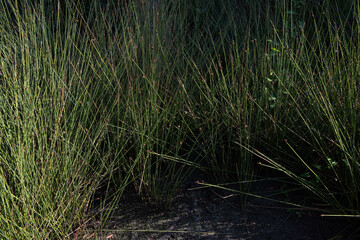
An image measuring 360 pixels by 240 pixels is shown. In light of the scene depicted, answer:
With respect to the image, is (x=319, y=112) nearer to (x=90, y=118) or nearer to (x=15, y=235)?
(x=90, y=118)

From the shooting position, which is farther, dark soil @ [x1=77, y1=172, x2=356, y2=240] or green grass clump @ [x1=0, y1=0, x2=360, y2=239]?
dark soil @ [x1=77, y1=172, x2=356, y2=240]

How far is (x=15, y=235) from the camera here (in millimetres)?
1672

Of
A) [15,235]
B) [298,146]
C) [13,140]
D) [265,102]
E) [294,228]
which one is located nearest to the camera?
[15,235]

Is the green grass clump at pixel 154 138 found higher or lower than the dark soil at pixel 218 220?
higher

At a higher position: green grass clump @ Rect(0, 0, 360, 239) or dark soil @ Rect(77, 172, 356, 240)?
green grass clump @ Rect(0, 0, 360, 239)

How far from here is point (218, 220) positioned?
2.05 metres

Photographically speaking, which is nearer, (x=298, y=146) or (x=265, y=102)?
(x=298, y=146)

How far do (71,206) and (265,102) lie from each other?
1.21 meters

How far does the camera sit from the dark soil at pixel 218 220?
6.45 feet

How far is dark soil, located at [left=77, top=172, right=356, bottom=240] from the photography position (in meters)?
1.96

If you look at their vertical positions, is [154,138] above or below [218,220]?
above

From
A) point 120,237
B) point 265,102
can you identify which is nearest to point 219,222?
point 120,237

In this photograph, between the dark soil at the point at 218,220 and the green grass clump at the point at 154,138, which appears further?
the dark soil at the point at 218,220

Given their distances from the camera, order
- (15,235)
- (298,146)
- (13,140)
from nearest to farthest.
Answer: (15,235), (13,140), (298,146)
